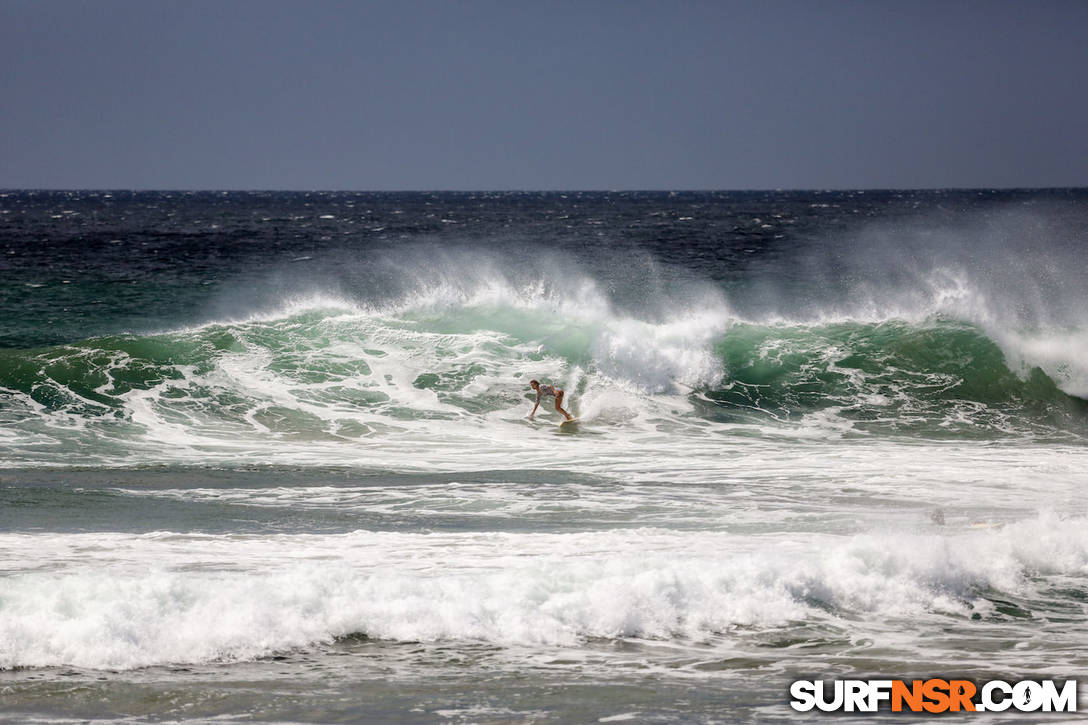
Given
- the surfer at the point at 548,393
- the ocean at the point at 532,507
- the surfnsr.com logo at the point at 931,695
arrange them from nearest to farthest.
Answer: the surfnsr.com logo at the point at 931,695 < the ocean at the point at 532,507 < the surfer at the point at 548,393

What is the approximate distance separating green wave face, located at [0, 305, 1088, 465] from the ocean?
0.08 meters

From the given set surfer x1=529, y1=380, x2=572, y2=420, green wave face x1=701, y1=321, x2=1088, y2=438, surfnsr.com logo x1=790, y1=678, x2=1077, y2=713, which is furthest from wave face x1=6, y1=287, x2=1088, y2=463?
surfnsr.com logo x1=790, y1=678, x2=1077, y2=713

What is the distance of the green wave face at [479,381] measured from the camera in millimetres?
16297

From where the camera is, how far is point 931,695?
6770mm

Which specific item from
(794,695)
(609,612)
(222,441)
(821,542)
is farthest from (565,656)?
(222,441)

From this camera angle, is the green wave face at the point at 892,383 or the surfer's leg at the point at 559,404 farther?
the green wave face at the point at 892,383

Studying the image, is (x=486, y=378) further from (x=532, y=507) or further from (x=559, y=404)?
(x=532, y=507)

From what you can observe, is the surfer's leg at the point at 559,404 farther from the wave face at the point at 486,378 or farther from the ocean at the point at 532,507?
the wave face at the point at 486,378

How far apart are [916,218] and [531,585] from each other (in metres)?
90.6

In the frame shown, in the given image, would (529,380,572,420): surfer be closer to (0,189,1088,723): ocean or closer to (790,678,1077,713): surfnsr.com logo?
(0,189,1088,723): ocean

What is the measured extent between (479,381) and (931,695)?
12709 mm

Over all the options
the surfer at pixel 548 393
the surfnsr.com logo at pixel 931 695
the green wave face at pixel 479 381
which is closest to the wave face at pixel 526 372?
the green wave face at pixel 479 381

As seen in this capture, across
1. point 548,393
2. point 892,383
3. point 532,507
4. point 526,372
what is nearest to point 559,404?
point 548,393

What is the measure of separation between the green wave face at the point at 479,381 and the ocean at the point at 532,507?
0.27 feet
